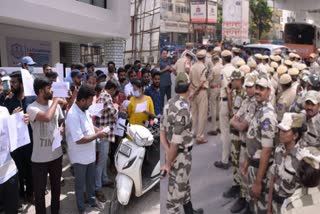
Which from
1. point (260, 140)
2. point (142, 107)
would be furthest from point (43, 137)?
point (260, 140)

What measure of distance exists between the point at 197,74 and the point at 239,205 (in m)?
0.56

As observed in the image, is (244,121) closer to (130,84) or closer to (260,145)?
(260,145)

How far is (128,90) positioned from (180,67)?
48.7 inches

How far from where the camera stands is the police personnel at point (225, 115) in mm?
1096

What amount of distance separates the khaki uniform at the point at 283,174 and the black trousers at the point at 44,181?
3.87ft

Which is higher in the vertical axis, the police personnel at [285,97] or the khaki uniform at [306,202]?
the police personnel at [285,97]

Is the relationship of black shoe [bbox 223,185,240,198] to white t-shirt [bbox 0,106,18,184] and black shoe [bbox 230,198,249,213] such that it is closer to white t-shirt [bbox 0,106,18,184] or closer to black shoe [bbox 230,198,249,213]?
black shoe [bbox 230,198,249,213]

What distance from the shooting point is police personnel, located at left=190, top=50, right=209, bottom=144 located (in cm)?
87

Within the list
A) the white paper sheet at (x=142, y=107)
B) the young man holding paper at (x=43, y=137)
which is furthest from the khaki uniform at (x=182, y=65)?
the young man holding paper at (x=43, y=137)

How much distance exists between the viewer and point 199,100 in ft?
3.09

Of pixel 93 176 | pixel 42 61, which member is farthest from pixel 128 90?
pixel 42 61

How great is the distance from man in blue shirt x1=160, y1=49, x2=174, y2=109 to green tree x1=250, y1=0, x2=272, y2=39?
0.33 metres

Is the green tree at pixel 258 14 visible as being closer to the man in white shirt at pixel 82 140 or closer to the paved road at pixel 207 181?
the paved road at pixel 207 181

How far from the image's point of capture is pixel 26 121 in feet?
5.47
